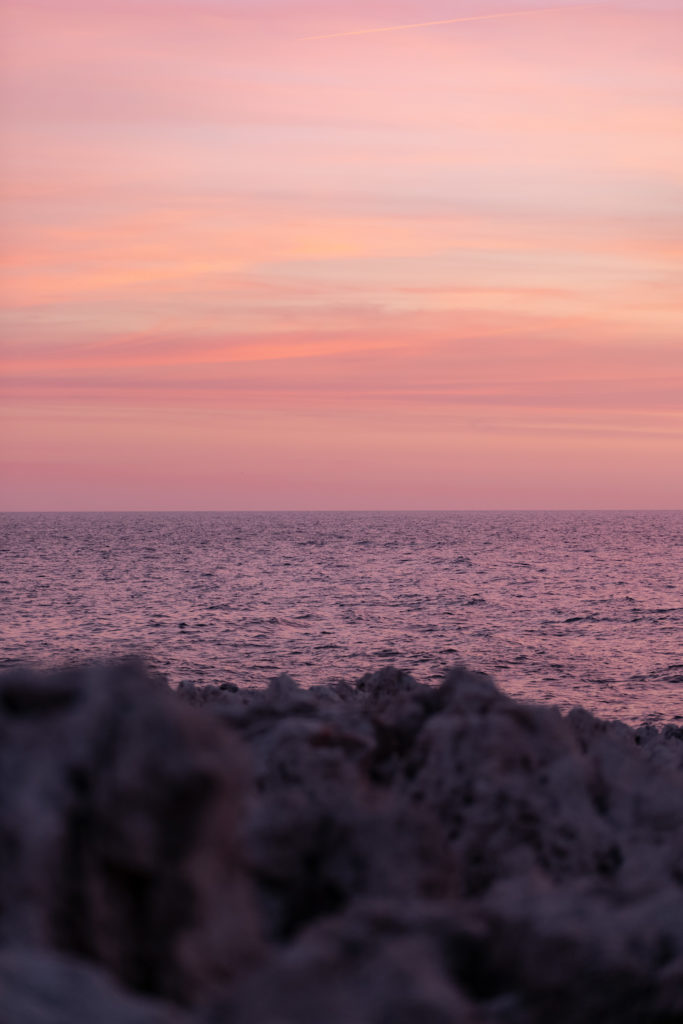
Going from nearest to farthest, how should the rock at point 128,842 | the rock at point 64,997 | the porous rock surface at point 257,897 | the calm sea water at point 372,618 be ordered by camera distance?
the rock at point 64,997 < the porous rock surface at point 257,897 < the rock at point 128,842 < the calm sea water at point 372,618

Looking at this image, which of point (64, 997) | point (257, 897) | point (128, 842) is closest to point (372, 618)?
point (257, 897)

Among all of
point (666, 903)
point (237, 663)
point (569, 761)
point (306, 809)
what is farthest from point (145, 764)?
point (237, 663)

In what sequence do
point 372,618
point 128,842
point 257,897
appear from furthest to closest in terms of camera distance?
point 372,618
point 257,897
point 128,842

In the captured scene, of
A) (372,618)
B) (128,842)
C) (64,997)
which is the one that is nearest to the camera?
(64,997)

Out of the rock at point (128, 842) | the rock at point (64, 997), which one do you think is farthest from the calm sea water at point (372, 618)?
the rock at point (64, 997)

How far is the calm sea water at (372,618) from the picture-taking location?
29.8 metres

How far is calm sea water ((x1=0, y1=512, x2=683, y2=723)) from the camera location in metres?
29.8

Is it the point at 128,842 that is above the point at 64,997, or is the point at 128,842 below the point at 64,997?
above

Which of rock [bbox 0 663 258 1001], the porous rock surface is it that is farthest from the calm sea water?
rock [bbox 0 663 258 1001]

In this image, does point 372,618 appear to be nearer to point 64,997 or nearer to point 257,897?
point 257,897

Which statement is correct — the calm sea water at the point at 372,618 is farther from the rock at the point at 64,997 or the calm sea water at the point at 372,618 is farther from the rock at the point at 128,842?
the rock at the point at 64,997

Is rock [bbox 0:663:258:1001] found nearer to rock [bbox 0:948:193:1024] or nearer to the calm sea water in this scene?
rock [bbox 0:948:193:1024]

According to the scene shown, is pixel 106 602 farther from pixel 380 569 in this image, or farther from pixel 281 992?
pixel 281 992

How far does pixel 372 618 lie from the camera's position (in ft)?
144
